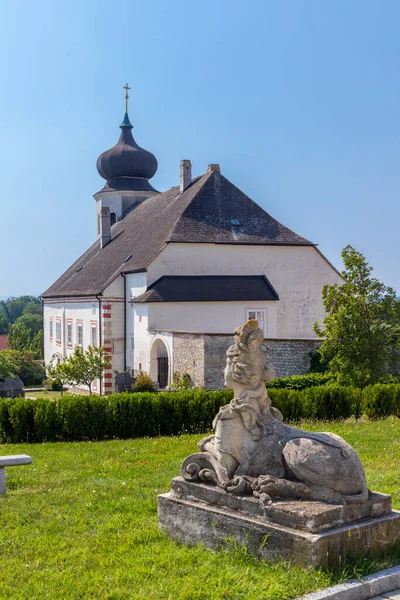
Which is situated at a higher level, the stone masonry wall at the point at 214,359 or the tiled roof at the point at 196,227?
the tiled roof at the point at 196,227

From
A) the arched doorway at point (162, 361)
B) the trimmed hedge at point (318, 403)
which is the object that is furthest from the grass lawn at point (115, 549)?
the arched doorway at point (162, 361)

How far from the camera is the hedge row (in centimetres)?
1493

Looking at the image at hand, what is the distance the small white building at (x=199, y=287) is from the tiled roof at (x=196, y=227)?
0.19 ft

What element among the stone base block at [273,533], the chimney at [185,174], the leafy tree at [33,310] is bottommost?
the stone base block at [273,533]

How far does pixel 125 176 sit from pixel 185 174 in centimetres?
1043

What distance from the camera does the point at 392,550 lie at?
19.9 feet

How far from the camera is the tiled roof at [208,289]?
92.3 feet

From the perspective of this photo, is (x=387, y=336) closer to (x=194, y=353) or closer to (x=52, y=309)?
(x=194, y=353)

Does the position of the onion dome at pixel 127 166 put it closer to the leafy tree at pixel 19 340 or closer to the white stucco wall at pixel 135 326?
the white stucco wall at pixel 135 326

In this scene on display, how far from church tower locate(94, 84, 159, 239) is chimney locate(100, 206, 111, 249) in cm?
316

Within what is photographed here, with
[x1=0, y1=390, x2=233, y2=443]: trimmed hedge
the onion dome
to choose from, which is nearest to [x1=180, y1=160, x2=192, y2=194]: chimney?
the onion dome

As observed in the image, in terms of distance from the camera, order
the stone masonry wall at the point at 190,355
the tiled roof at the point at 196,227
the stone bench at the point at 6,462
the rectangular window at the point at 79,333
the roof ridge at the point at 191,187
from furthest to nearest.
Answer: the rectangular window at the point at 79,333 < the tiled roof at the point at 196,227 < the roof ridge at the point at 191,187 < the stone masonry wall at the point at 190,355 < the stone bench at the point at 6,462

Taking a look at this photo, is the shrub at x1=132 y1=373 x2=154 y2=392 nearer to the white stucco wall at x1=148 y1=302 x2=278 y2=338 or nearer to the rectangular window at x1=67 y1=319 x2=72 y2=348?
the white stucco wall at x1=148 y1=302 x2=278 y2=338

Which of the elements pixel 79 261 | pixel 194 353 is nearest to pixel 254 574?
pixel 194 353
